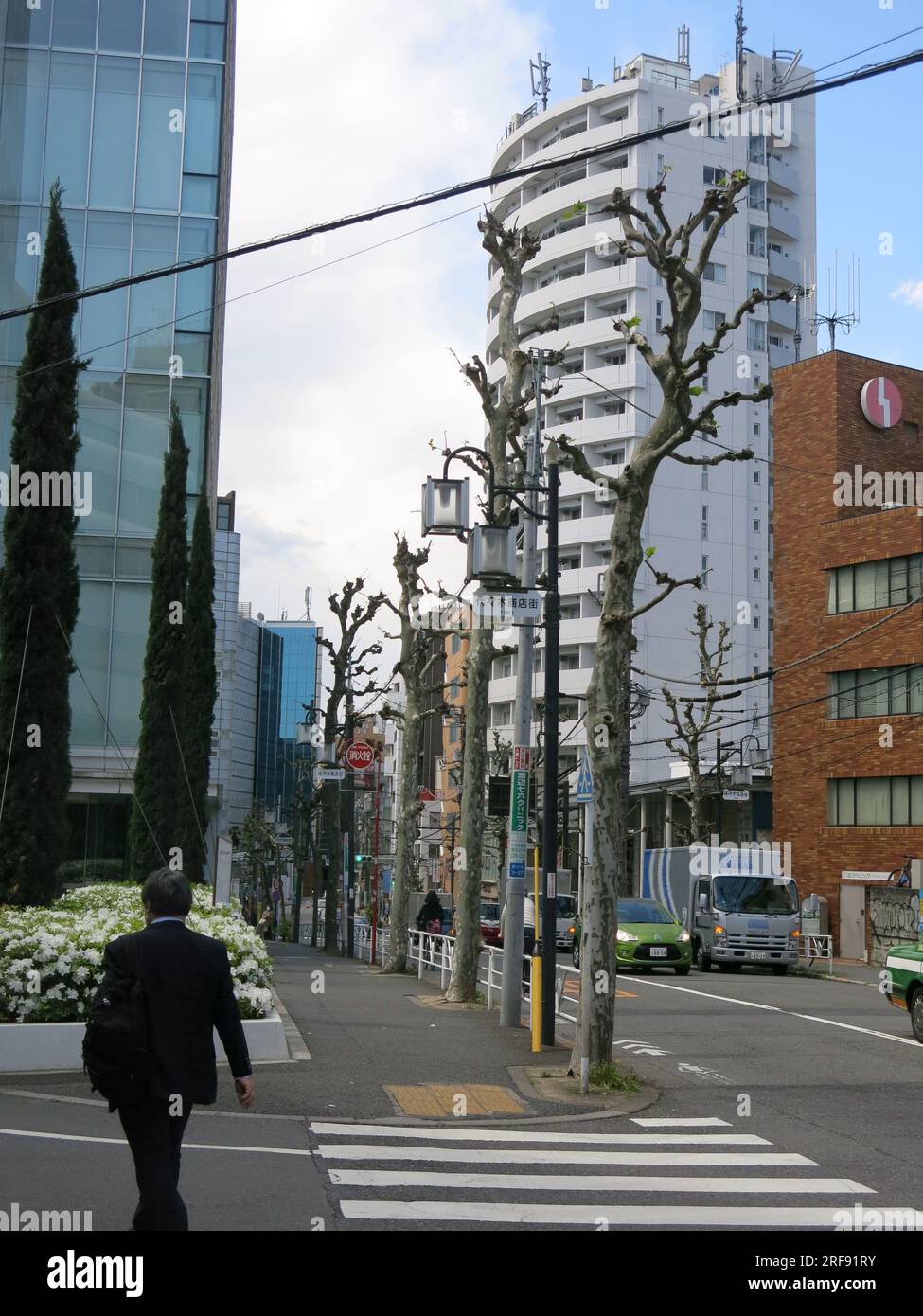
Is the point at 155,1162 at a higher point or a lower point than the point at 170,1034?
lower

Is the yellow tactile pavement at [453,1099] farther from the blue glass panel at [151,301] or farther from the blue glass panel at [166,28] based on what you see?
the blue glass panel at [166,28]

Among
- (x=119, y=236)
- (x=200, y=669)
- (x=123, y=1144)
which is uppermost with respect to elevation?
(x=119, y=236)

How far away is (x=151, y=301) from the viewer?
36.9 meters

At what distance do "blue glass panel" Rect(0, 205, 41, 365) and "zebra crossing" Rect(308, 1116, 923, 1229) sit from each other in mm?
28778

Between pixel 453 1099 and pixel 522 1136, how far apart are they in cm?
156

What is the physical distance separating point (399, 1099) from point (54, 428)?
11788mm

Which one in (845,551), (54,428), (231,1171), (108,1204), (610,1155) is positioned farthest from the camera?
(845,551)

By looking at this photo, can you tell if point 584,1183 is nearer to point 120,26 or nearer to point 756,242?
point 120,26

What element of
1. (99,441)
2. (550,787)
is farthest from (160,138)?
(550,787)

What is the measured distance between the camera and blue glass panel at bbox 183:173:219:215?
37375 millimetres

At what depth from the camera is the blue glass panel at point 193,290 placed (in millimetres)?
37031
